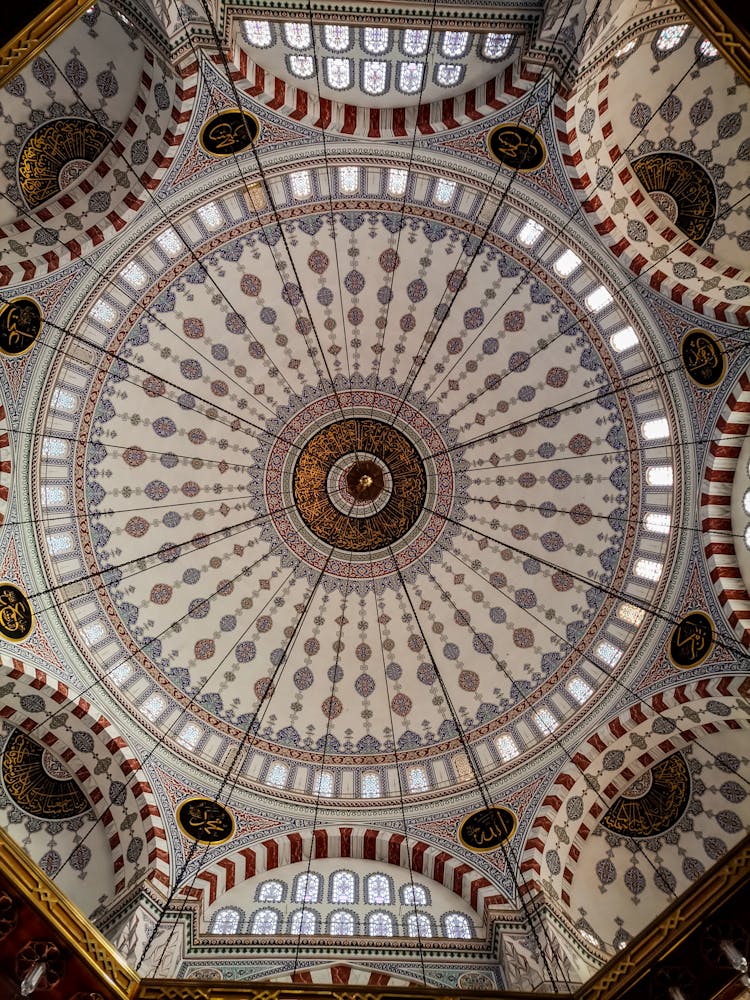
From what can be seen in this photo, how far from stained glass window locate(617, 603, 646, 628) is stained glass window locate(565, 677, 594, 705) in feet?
4.50

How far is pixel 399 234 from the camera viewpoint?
1245 cm

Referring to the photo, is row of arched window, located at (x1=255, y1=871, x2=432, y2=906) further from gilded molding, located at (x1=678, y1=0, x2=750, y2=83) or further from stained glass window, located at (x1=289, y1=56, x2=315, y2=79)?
stained glass window, located at (x1=289, y1=56, x2=315, y2=79)

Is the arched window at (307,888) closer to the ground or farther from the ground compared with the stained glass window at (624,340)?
closer to the ground

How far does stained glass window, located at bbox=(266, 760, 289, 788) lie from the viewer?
1273 centimetres

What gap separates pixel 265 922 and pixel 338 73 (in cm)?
1262

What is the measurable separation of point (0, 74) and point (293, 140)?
605cm

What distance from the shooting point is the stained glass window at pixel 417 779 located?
12.9 meters

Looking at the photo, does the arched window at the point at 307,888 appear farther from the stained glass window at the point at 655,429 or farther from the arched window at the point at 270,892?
the stained glass window at the point at 655,429

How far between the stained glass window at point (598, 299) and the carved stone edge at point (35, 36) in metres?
8.68

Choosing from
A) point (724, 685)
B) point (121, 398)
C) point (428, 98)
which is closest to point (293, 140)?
point (428, 98)

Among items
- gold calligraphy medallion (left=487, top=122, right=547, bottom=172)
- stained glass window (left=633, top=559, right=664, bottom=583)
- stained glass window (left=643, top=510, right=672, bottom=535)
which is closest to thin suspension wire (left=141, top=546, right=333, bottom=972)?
stained glass window (left=633, top=559, right=664, bottom=583)

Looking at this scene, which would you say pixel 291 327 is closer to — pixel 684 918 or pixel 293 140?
pixel 293 140

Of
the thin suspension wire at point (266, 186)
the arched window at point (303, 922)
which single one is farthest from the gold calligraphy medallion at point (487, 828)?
the thin suspension wire at point (266, 186)

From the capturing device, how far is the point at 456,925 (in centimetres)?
1098
